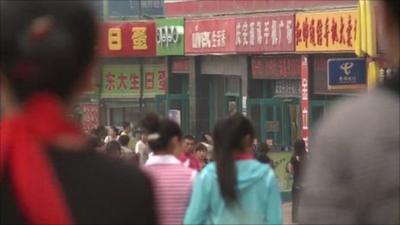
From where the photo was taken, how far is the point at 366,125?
9.27ft

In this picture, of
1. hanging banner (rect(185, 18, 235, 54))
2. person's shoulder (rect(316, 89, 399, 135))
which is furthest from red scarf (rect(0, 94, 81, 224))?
hanging banner (rect(185, 18, 235, 54))

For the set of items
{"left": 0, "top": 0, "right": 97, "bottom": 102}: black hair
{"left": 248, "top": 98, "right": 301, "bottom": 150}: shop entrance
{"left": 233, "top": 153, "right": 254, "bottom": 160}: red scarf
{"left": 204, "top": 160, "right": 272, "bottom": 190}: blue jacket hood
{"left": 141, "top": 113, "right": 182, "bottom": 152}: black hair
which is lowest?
{"left": 248, "top": 98, "right": 301, "bottom": 150}: shop entrance

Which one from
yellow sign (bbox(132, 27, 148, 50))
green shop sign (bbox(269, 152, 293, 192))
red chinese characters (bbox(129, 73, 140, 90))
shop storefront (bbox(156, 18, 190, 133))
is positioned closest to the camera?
green shop sign (bbox(269, 152, 293, 192))

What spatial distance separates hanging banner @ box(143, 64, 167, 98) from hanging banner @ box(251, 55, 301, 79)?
7368 mm

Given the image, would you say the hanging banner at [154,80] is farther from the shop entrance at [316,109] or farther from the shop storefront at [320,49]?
the shop entrance at [316,109]

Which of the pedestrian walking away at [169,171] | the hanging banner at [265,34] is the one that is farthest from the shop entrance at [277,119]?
the pedestrian walking away at [169,171]

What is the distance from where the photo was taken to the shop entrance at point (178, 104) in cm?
3712

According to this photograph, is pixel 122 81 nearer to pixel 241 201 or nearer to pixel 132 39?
pixel 132 39

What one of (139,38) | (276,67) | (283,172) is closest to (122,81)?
(139,38)

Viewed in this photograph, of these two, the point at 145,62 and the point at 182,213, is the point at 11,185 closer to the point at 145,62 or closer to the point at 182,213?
the point at 182,213

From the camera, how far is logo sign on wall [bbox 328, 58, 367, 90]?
2398 cm

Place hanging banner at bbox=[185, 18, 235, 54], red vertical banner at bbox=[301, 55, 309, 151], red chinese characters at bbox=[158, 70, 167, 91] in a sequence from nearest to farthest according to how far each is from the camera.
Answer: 1. red vertical banner at bbox=[301, 55, 309, 151]
2. hanging banner at bbox=[185, 18, 235, 54]
3. red chinese characters at bbox=[158, 70, 167, 91]

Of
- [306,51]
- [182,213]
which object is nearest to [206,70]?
[306,51]

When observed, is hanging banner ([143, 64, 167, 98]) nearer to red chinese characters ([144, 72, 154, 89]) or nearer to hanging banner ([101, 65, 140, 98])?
red chinese characters ([144, 72, 154, 89])
